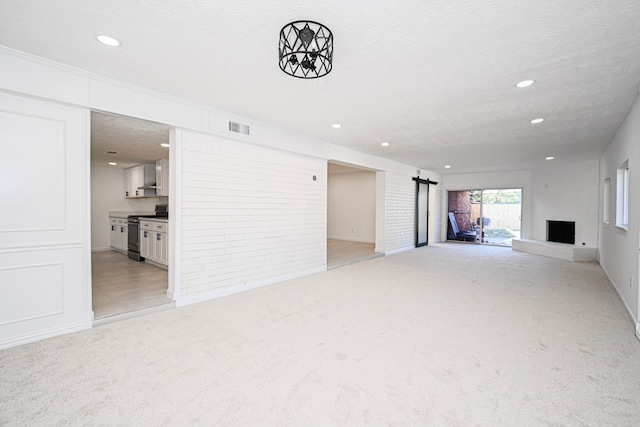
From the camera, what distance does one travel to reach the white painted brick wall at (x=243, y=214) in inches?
149

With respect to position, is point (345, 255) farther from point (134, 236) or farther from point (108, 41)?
point (108, 41)

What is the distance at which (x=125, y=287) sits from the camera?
4.20m

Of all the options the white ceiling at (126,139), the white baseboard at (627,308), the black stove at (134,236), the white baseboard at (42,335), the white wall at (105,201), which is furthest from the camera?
the white wall at (105,201)

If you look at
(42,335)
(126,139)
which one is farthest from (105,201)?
(42,335)

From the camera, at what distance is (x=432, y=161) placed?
7.98m

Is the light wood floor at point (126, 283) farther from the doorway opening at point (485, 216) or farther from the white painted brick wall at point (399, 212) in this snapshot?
the doorway opening at point (485, 216)

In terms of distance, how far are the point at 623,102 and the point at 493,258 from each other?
4.55 metres

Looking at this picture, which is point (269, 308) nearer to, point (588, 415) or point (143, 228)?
point (588, 415)

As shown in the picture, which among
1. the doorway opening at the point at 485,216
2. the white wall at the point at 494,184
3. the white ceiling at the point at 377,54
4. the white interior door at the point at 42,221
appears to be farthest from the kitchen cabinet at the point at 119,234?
the doorway opening at the point at 485,216

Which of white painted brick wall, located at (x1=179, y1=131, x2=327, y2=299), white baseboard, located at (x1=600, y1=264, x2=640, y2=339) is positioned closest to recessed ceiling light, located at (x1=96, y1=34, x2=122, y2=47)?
white painted brick wall, located at (x1=179, y1=131, x2=327, y2=299)

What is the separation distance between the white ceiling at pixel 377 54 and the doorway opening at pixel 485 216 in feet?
18.9

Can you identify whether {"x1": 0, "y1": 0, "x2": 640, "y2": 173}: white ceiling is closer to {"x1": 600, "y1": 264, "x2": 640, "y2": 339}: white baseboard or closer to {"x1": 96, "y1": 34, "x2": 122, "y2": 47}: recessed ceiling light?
{"x1": 96, "y1": 34, "x2": 122, "y2": 47}: recessed ceiling light

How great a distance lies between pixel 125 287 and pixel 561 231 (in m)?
10.6

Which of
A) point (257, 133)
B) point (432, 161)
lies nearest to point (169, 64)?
point (257, 133)
